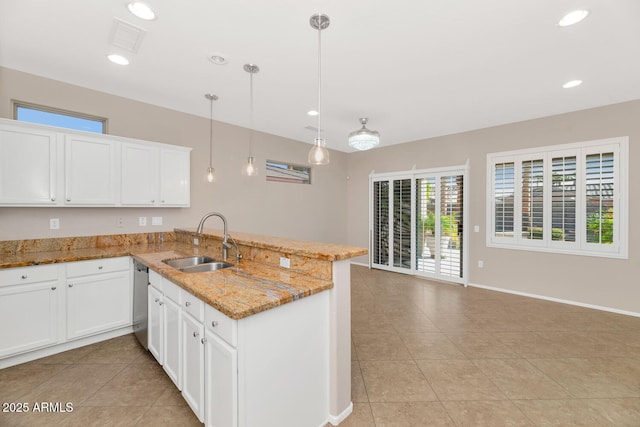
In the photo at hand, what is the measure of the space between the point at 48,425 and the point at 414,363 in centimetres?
271

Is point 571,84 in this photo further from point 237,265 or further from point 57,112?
point 57,112

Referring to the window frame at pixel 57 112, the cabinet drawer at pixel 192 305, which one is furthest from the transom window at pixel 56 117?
the cabinet drawer at pixel 192 305

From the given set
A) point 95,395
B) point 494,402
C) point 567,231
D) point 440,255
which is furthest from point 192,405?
point 567,231

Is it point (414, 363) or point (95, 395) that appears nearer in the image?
point (95, 395)

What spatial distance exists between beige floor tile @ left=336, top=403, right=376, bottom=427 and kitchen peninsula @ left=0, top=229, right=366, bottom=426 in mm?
52

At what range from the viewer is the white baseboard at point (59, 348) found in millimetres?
2347

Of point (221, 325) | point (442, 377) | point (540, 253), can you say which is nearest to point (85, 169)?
point (221, 325)

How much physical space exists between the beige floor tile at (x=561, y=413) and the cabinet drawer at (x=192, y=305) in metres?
2.29

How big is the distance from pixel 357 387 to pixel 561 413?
4.59ft

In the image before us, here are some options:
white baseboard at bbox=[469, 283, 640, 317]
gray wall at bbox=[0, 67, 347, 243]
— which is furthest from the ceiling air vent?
white baseboard at bbox=[469, 283, 640, 317]

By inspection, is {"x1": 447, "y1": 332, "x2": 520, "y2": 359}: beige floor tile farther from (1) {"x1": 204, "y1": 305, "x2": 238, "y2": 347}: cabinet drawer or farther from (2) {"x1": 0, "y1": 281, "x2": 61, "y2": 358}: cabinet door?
(2) {"x1": 0, "y1": 281, "x2": 61, "y2": 358}: cabinet door

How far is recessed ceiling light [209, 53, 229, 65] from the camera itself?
99.2 inches

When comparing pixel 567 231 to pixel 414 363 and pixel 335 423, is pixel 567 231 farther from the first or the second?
pixel 335 423

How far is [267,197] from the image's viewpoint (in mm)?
5105
